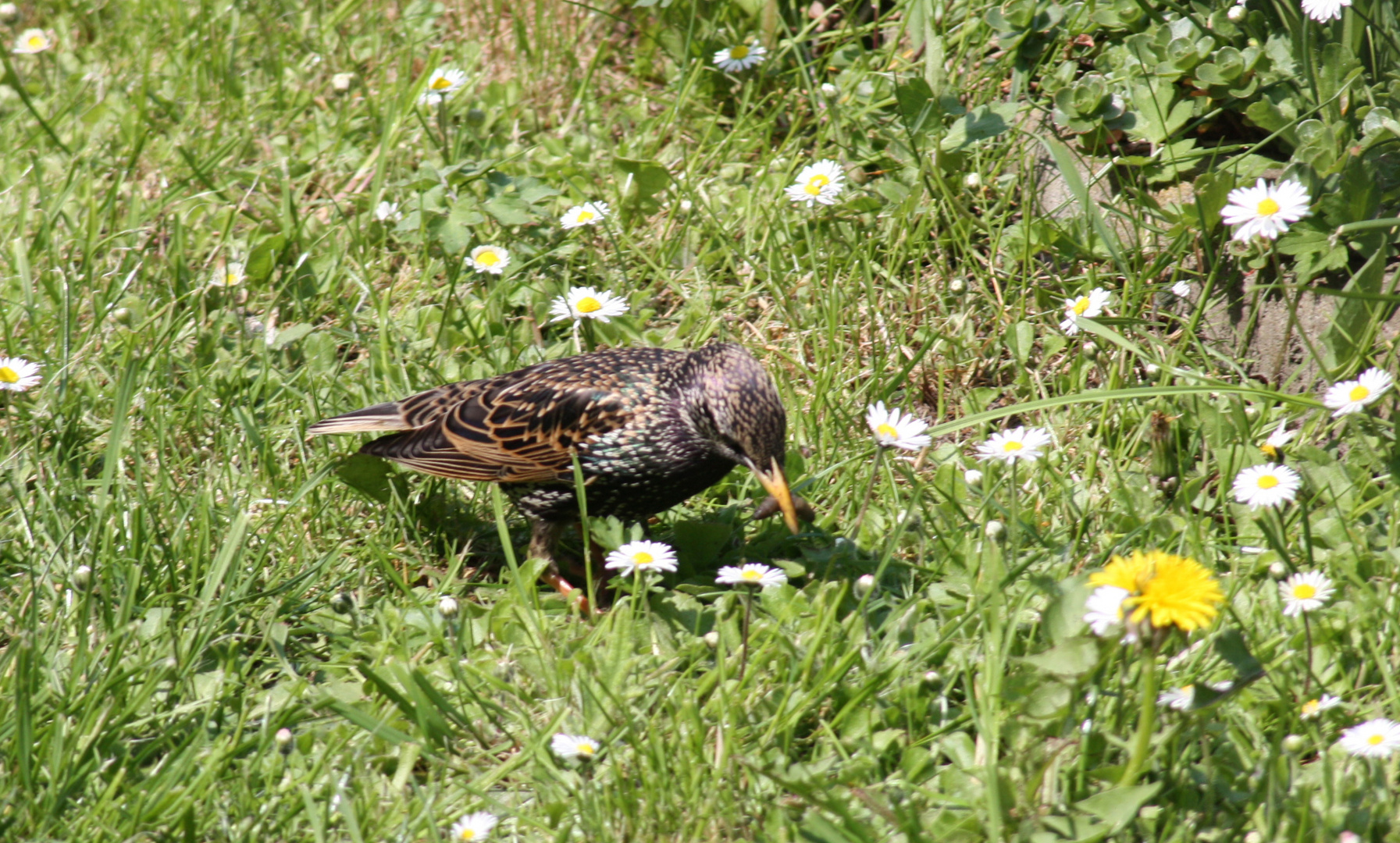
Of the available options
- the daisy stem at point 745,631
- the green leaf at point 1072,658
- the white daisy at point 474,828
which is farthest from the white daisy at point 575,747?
the green leaf at point 1072,658

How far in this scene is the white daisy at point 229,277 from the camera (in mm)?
5301

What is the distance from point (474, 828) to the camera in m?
3.13

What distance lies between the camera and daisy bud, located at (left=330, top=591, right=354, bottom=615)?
3862mm

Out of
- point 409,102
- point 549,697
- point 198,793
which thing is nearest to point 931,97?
point 409,102

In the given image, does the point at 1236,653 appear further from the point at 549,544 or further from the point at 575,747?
the point at 549,544

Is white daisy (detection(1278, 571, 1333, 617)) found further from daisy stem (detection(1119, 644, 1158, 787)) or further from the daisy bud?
the daisy bud

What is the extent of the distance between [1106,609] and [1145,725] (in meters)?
0.27

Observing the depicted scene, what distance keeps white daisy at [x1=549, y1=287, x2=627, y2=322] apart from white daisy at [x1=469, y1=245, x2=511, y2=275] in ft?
0.88

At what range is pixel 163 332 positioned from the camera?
5.00 m

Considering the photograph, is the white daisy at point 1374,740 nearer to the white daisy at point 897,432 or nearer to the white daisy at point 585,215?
the white daisy at point 897,432

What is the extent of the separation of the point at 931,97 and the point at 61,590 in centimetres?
356

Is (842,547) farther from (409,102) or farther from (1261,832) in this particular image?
(409,102)

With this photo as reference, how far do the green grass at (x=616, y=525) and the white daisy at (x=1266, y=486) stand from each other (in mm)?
103

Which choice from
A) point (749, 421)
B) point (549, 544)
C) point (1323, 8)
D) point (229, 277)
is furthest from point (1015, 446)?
point (229, 277)
